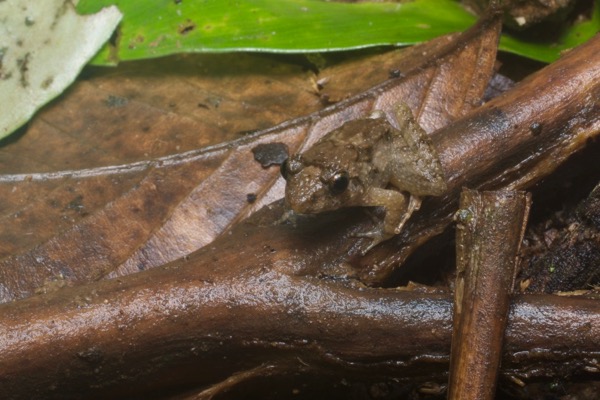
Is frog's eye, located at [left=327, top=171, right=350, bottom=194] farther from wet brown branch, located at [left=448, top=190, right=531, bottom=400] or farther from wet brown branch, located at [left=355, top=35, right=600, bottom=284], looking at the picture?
wet brown branch, located at [left=448, top=190, right=531, bottom=400]

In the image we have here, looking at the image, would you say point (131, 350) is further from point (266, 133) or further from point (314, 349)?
point (266, 133)

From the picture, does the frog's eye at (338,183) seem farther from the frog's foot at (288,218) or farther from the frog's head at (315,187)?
the frog's foot at (288,218)

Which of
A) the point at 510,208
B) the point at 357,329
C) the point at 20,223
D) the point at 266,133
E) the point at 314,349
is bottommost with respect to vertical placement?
the point at 20,223

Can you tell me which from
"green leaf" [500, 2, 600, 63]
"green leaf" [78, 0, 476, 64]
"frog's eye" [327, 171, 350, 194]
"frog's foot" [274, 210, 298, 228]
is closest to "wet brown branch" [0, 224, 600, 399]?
"frog's foot" [274, 210, 298, 228]

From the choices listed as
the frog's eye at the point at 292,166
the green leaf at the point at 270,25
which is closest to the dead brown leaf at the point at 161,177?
the green leaf at the point at 270,25

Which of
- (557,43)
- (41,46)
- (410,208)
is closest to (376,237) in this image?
(410,208)

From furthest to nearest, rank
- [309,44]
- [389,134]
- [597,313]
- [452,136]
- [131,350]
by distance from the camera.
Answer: [309,44]
[389,134]
[452,136]
[131,350]
[597,313]

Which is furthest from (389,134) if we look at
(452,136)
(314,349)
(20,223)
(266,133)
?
(20,223)
